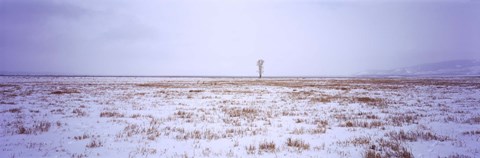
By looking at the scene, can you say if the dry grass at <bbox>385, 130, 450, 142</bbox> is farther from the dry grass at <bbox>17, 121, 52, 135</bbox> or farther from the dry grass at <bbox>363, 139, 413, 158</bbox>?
the dry grass at <bbox>17, 121, 52, 135</bbox>

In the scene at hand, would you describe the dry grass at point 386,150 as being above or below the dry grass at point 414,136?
above

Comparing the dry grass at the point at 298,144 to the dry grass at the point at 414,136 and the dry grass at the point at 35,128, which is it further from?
the dry grass at the point at 35,128

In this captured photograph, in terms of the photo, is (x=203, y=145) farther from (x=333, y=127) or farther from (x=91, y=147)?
(x=333, y=127)

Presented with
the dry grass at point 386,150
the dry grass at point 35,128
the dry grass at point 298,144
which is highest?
the dry grass at point 35,128

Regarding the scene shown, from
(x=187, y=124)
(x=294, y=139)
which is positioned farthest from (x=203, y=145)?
(x=187, y=124)

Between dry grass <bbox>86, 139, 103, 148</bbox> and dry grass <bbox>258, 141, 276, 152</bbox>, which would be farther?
dry grass <bbox>86, 139, 103, 148</bbox>

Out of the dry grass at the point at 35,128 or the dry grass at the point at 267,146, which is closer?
the dry grass at the point at 267,146

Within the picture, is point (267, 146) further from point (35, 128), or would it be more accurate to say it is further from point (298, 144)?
point (35, 128)

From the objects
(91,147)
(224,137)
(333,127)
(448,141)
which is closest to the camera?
(91,147)

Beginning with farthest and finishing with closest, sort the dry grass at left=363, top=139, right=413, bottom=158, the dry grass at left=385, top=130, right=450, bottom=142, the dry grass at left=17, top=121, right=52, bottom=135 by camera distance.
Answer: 1. the dry grass at left=17, top=121, right=52, bottom=135
2. the dry grass at left=385, top=130, right=450, bottom=142
3. the dry grass at left=363, top=139, right=413, bottom=158

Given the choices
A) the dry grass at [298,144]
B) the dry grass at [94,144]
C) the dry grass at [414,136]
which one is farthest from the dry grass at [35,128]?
the dry grass at [414,136]

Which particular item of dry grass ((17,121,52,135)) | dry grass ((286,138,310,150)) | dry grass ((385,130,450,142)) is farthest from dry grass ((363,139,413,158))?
dry grass ((17,121,52,135))

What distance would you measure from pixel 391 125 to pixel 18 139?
14.3 m

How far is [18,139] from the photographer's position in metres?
9.78
